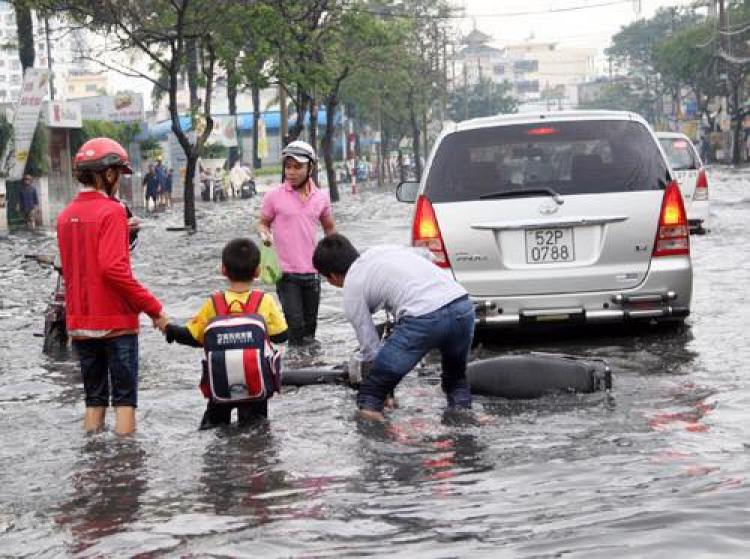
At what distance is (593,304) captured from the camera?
10.2 meters

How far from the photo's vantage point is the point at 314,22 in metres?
41.1

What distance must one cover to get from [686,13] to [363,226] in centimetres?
10940

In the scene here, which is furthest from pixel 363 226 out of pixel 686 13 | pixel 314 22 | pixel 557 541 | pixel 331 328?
pixel 686 13

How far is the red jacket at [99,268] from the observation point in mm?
7297

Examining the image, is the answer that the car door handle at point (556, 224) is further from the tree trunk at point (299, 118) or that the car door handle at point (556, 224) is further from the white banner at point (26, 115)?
the tree trunk at point (299, 118)

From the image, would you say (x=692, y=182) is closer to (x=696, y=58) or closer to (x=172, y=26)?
(x=172, y=26)

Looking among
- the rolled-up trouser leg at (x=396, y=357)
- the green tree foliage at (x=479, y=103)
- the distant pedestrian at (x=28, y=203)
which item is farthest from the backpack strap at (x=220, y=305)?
the green tree foliage at (x=479, y=103)

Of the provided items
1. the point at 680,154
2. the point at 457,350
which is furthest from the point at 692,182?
the point at 457,350

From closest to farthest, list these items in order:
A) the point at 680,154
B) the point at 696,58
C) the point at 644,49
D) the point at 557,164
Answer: the point at 557,164 → the point at 680,154 → the point at 696,58 → the point at 644,49

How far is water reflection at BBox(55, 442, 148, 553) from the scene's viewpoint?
579cm

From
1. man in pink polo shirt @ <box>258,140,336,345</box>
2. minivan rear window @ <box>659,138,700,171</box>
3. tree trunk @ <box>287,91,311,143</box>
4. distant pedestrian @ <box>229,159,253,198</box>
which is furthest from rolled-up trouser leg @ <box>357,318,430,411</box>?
distant pedestrian @ <box>229,159,253,198</box>

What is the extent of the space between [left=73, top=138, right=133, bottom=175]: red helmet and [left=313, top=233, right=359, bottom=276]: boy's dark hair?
1.03 m

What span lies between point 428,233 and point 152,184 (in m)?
42.3

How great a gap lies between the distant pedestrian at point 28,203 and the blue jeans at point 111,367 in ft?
96.1
